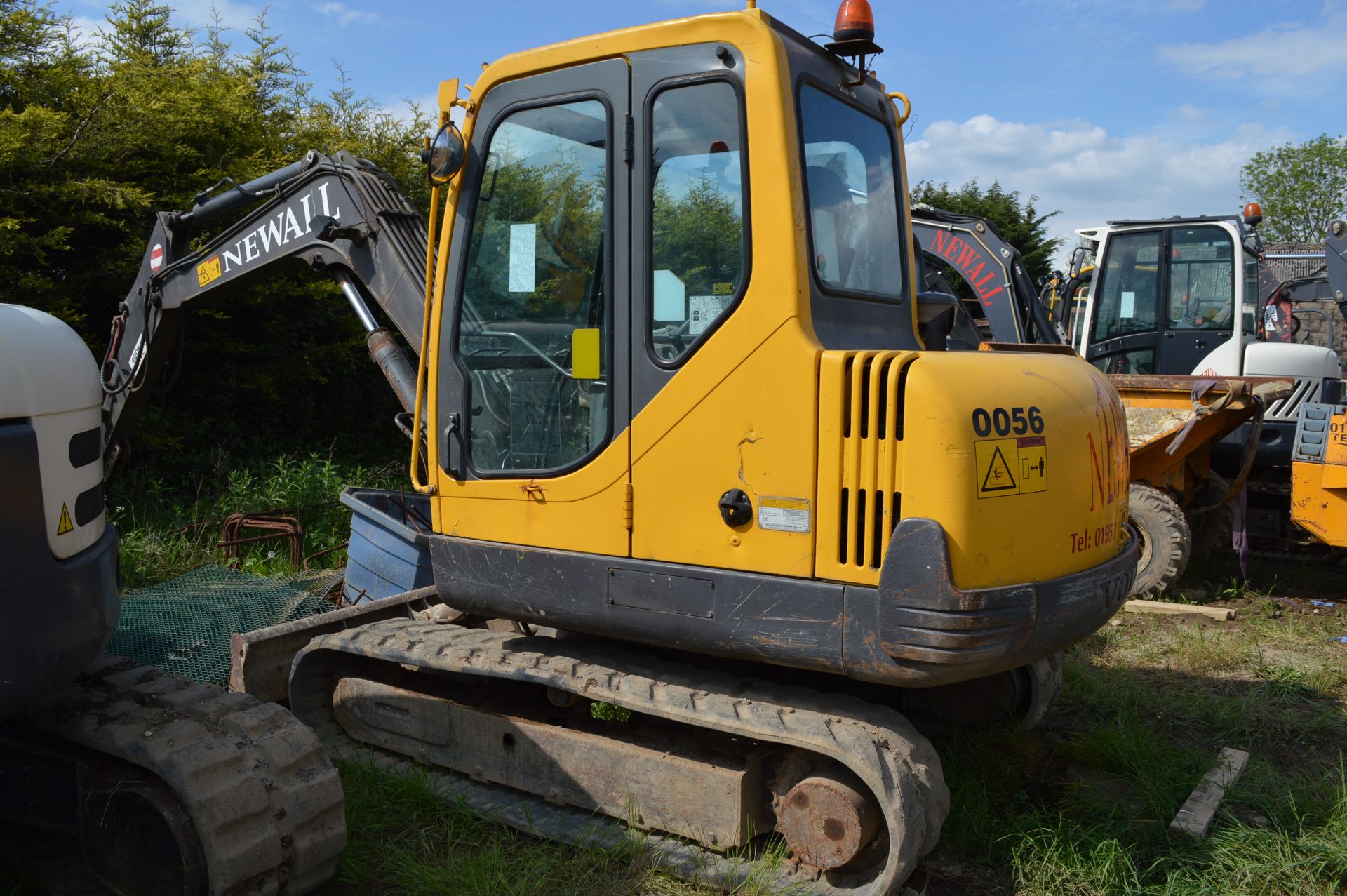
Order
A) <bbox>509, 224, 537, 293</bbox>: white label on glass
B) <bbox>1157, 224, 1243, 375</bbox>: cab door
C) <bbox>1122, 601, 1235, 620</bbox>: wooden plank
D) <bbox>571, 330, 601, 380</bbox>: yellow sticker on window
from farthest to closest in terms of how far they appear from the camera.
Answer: <bbox>1157, 224, 1243, 375</bbox>: cab door → <bbox>1122, 601, 1235, 620</bbox>: wooden plank → <bbox>509, 224, 537, 293</bbox>: white label on glass → <bbox>571, 330, 601, 380</bbox>: yellow sticker on window

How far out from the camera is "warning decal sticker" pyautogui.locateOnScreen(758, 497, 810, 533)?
2.95 meters

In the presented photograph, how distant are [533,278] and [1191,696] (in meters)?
3.88

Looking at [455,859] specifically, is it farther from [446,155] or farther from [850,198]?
[850,198]

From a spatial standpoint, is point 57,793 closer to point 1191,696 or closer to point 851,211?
point 851,211

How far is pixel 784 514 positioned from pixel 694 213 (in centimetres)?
97

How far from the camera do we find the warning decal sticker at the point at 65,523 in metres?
2.50

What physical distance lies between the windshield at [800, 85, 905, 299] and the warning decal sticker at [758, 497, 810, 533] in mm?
660

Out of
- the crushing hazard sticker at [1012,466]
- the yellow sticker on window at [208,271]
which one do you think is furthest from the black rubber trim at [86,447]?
the yellow sticker on window at [208,271]

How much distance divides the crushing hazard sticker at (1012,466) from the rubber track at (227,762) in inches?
81.8

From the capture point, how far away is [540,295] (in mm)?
3443

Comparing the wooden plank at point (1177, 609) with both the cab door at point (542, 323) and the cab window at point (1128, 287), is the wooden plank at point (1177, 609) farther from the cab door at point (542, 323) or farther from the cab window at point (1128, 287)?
the cab door at point (542, 323)

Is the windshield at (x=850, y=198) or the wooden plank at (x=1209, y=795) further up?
the windshield at (x=850, y=198)

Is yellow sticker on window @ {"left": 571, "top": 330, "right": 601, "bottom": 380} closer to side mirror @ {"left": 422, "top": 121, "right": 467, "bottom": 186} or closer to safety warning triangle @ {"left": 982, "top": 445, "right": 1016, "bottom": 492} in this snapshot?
side mirror @ {"left": 422, "top": 121, "right": 467, "bottom": 186}

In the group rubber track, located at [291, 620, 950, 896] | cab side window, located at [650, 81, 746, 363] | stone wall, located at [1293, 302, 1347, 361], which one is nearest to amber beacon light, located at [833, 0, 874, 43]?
cab side window, located at [650, 81, 746, 363]
